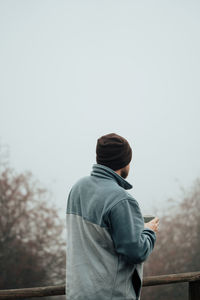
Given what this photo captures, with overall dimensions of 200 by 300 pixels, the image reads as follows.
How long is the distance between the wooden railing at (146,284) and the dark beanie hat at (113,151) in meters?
0.86

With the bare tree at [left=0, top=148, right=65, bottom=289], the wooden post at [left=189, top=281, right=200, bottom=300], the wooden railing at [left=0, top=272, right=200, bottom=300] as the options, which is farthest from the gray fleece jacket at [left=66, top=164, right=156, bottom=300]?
the bare tree at [left=0, top=148, right=65, bottom=289]

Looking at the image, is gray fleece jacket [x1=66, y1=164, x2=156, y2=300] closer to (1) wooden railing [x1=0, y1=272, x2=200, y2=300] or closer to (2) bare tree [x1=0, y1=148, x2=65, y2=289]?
(1) wooden railing [x1=0, y1=272, x2=200, y2=300]

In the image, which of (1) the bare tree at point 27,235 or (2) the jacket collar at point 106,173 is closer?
(2) the jacket collar at point 106,173

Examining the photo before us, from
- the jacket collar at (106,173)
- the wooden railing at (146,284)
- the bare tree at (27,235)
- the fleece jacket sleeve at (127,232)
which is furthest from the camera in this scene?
the bare tree at (27,235)

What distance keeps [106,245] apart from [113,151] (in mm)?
318

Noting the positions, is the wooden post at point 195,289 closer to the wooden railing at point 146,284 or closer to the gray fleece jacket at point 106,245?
the wooden railing at point 146,284

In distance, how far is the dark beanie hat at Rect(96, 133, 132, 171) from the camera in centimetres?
109

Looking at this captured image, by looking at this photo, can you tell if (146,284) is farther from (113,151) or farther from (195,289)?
(113,151)

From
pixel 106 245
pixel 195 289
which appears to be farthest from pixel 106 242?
pixel 195 289

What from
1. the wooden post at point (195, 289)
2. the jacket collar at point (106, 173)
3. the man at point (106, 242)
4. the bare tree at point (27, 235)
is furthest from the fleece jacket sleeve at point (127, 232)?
the bare tree at point (27, 235)

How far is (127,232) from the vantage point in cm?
98

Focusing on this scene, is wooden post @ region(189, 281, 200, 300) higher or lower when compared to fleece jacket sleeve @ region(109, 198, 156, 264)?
lower

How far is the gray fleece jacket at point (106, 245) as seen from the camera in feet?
3.25

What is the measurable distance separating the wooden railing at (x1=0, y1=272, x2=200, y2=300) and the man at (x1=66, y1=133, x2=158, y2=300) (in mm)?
592
